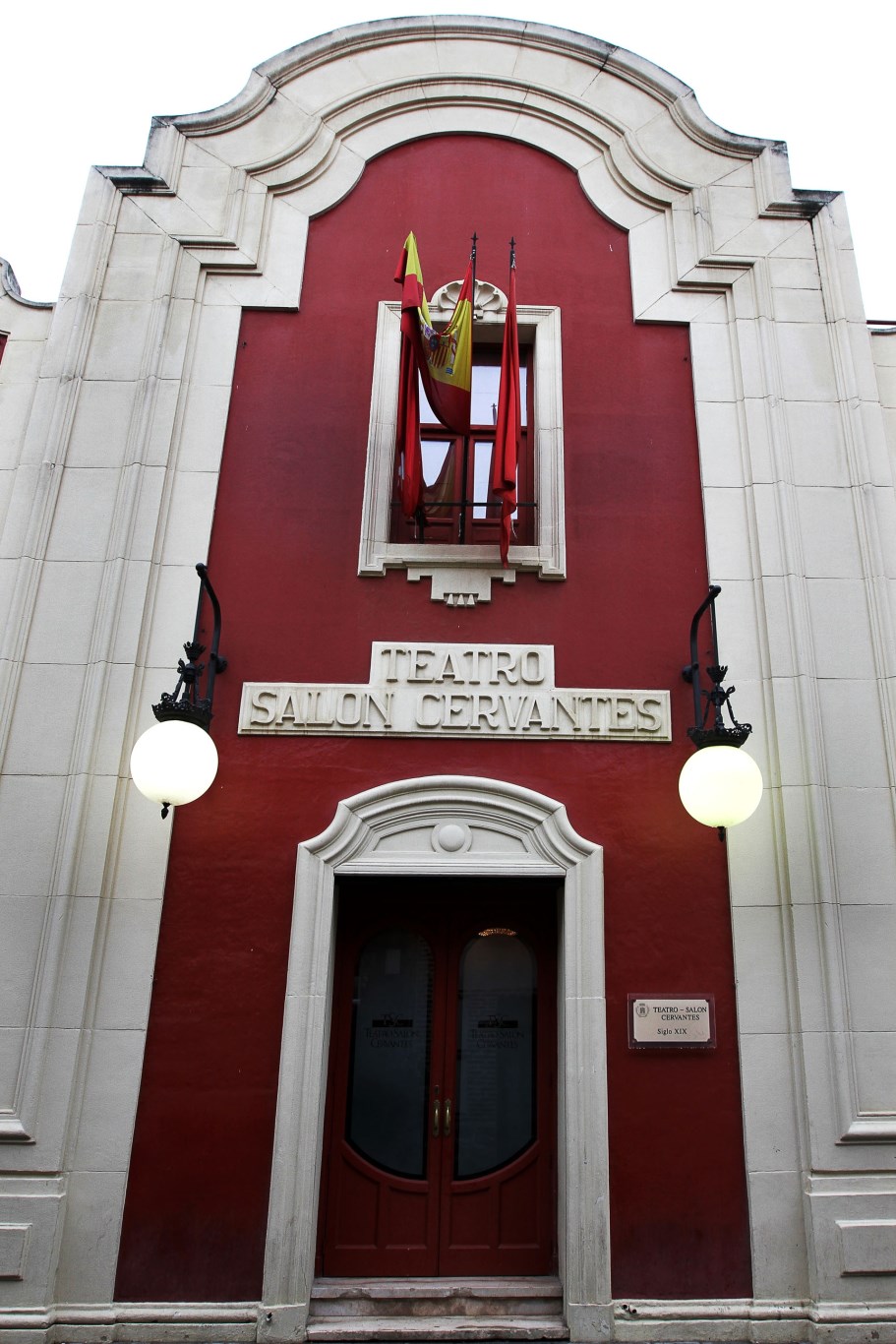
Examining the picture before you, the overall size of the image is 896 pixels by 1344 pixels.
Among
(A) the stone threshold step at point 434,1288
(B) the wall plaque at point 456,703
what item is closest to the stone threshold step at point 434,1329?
(A) the stone threshold step at point 434,1288

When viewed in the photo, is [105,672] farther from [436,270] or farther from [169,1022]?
[436,270]

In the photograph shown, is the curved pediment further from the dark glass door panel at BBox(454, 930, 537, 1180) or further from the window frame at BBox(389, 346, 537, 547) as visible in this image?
the dark glass door panel at BBox(454, 930, 537, 1180)

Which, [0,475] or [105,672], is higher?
[0,475]

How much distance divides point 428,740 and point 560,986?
6.50 ft

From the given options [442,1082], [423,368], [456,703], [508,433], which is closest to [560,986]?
[442,1082]

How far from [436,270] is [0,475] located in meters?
4.24

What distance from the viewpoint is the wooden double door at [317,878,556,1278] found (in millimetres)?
6090

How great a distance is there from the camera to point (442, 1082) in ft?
20.8

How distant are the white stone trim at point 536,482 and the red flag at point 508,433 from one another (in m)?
0.30

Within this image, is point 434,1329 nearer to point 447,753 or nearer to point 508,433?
point 447,753

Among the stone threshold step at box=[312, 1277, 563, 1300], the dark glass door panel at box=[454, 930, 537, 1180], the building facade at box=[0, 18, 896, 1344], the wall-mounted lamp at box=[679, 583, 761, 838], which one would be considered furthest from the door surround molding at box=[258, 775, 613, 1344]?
the wall-mounted lamp at box=[679, 583, 761, 838]

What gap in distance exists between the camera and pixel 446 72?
8.87m

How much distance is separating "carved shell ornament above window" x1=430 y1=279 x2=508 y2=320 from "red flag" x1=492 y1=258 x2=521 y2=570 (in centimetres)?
75

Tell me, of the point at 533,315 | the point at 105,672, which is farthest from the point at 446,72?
the point at 105,672
